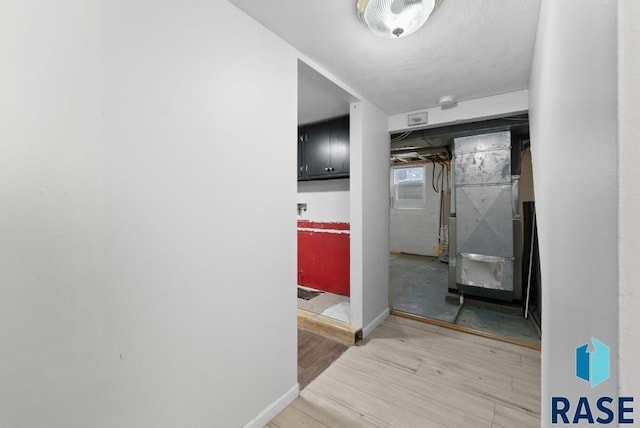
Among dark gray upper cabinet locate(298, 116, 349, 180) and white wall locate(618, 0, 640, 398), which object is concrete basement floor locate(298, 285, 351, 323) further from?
white wall locate(618, 0, 640, 398)

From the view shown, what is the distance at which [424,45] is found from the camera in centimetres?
168

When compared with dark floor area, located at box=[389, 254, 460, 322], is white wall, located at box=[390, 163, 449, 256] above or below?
above

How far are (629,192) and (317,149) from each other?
3.03 meters

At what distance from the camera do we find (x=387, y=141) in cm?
302

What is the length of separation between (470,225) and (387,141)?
5.09ft

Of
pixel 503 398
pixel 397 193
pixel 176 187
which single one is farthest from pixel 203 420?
pixel 397 193

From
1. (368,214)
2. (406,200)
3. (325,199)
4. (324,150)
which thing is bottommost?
(368,214)

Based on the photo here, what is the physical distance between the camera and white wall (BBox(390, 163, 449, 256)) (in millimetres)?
6281

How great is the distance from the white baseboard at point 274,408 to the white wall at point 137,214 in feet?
0.07

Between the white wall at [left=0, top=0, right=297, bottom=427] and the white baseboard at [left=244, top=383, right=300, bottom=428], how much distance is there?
0.02 meters

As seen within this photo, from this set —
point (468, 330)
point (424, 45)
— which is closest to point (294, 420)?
point (468, 330)

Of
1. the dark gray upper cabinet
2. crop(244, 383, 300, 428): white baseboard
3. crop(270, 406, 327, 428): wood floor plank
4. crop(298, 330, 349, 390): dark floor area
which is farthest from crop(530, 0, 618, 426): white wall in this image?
the dark gray upper cabinet

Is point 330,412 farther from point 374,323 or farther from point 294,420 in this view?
point 374,323

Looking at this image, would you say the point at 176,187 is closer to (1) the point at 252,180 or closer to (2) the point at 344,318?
(1) the point at 252,180
